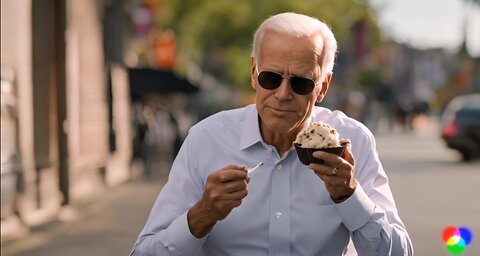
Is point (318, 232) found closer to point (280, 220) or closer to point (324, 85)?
point (280, 220)

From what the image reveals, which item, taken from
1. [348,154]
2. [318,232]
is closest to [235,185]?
[348,154]

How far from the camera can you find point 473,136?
25547 millimetres

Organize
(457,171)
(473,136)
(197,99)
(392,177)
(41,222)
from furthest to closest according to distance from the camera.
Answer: (197,99) → (473,136) → (457,171) → (392,177) → (41,222)

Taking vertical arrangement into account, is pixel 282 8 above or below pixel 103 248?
below

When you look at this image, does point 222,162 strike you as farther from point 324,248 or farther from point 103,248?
point 103,248

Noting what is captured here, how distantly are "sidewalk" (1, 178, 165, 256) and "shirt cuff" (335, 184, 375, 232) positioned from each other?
6.88 metres

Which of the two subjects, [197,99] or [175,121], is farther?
[197,99]

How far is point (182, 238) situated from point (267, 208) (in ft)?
1.03

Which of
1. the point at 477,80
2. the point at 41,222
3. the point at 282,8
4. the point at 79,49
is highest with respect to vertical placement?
the point at 79,49

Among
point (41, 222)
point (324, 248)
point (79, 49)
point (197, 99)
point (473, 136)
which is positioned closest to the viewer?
point (324, 248)

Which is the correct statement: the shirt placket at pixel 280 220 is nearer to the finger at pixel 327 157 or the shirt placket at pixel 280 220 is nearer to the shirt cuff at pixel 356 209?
the shirt cuff at pixel 356 209

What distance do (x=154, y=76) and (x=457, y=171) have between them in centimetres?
786

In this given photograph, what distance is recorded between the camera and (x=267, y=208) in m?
3.52

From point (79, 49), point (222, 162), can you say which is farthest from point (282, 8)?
point (222, 162)
